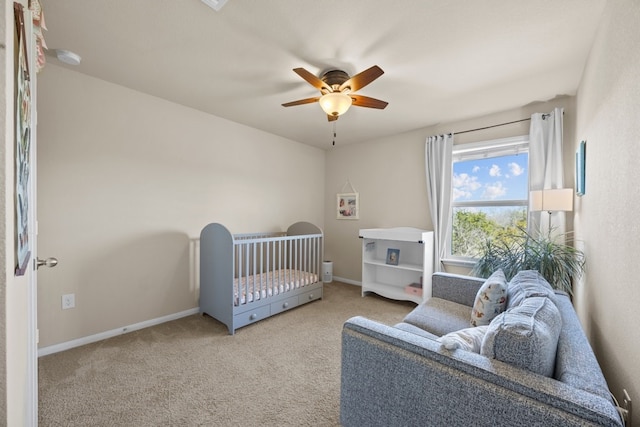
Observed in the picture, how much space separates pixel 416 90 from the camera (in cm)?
245

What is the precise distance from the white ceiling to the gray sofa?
170 centimetres

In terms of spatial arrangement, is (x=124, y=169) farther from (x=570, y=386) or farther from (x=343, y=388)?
(x=570, y=386)

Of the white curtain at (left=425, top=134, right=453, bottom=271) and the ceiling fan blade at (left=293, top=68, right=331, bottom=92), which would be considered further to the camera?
the white curtain at (left=425, top=134, right=453, bottom=271)

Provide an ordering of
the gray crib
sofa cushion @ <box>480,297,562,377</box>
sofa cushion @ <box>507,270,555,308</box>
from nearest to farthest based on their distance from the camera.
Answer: sofa cushion @ <box>480,297,562,377</box> → sofa cushion @ <box>507,270,555,308</box> → the gray crib

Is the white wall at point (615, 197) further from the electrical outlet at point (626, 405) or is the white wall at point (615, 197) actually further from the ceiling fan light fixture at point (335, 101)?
the ceiling fan light fixture at point (335, 101)

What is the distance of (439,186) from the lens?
10.9 ft

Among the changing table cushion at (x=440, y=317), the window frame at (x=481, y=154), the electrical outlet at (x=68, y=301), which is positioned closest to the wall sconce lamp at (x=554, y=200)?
the window frame at (x=481, y=154)

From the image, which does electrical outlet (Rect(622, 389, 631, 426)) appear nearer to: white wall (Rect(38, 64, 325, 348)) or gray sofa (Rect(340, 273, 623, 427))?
gray sofa (Rect(340, 273, 623, 427))

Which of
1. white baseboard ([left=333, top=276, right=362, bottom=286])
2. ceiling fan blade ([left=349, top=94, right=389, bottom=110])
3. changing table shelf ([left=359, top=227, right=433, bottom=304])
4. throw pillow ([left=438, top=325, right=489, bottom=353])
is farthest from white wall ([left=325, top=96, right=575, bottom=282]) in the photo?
throw pillow ([left=438, top=325, right=489, bottom=353])

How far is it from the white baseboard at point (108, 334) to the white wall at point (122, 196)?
0.16ft

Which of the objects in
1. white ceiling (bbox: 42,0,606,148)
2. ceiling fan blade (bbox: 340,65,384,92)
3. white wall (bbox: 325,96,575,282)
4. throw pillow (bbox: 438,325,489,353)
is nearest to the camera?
throw pillow (bbox: 438,325,489,353)

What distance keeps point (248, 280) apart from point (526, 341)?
238 cm

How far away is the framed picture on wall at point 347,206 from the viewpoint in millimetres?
4238

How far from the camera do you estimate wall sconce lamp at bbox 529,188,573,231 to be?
2.18 meters
